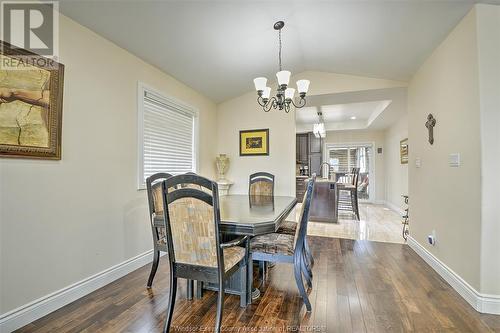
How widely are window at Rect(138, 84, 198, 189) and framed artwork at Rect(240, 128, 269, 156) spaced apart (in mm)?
966

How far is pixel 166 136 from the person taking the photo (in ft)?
11.1

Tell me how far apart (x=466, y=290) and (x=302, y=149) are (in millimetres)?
6348

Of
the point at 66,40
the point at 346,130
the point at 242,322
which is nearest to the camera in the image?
the point at 242,322

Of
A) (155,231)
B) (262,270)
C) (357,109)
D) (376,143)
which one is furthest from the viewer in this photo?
(376,143)

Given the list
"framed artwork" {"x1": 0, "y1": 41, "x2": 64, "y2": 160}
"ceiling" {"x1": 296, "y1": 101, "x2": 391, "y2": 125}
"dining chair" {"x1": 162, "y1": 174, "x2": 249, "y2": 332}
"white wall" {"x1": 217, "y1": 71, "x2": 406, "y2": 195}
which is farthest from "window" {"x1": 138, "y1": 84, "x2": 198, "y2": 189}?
"ceiling" {"x1": 296, "y1": 101, "x2": 391, "y2": 125}

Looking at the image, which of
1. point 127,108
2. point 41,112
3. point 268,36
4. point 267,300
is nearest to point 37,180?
point 41,112

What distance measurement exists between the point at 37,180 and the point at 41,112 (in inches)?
20.5

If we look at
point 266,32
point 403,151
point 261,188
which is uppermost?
point 266,32

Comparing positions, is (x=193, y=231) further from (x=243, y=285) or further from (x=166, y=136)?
(x=166, y=136)

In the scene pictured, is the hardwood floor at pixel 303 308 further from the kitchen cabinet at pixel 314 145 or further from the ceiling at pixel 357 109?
the kitchen cabinet at pixel 314 145

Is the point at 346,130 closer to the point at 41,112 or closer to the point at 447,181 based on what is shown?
the point at 447,181

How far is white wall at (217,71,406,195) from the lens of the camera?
4.01 meters

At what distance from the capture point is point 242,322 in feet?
5.67

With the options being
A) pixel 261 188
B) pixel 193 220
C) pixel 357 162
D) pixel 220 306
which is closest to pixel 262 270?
pixel 220 306
